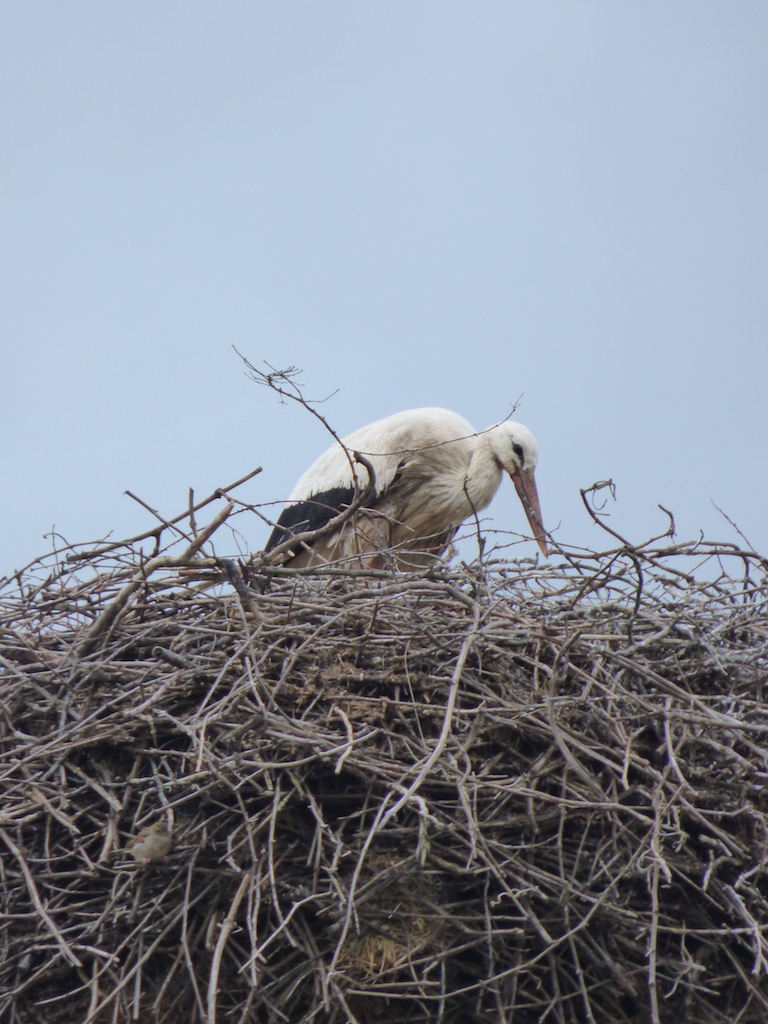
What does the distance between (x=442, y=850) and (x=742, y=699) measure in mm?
815

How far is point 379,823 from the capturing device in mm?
1915

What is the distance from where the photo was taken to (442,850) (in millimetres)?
2184

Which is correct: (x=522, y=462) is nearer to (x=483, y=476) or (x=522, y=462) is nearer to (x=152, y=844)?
(x=483, y=476)

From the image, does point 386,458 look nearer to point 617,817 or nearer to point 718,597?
point 718,597

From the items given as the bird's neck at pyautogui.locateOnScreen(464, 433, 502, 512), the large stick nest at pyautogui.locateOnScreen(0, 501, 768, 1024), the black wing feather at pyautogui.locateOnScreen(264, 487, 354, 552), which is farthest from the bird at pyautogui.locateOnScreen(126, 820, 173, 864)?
the bird's neck at pyautogui.locateOnScreen(464, 433, 502, 512)

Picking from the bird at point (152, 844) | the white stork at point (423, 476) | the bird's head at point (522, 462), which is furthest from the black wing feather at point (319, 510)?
the bird at point (152, 844)

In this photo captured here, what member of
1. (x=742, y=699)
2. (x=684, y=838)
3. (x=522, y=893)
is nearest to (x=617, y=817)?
(x=684, y=838)

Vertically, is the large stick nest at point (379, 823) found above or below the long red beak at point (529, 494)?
below

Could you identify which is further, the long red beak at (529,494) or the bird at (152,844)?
the long red beak at (529,494)

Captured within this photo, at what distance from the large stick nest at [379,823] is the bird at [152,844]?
39mm

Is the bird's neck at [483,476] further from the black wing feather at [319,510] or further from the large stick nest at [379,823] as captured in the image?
Result: the large stick nest at [379,823]

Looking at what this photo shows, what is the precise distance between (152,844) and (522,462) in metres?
2.77

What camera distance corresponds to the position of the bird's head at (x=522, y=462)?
14.8 ft

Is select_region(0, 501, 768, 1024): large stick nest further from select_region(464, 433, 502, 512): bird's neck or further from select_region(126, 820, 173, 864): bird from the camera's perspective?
select_region(464, 433, 502, 512): bird's neck
